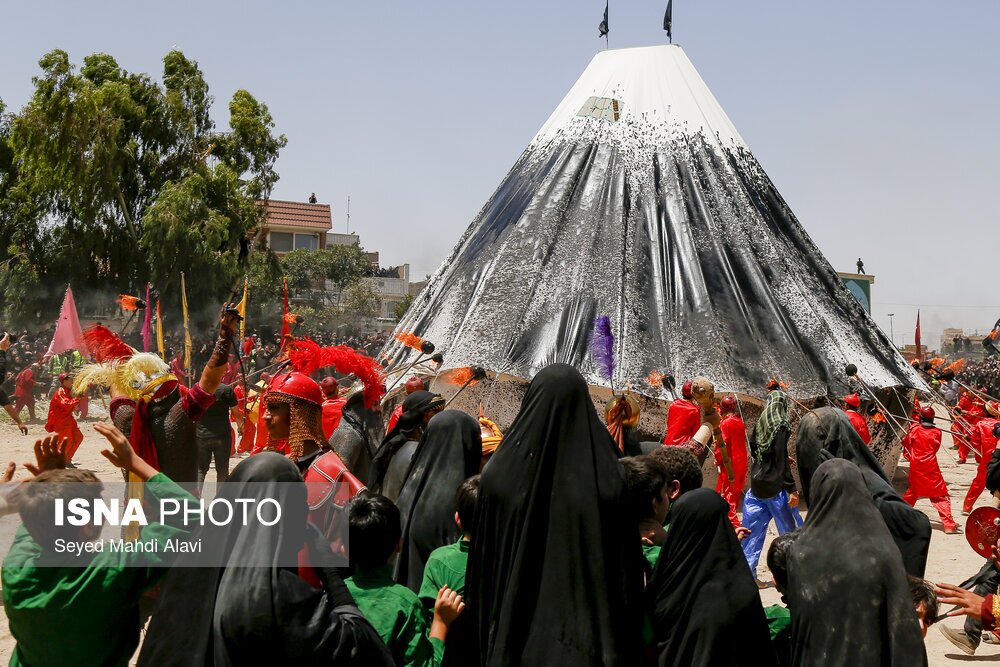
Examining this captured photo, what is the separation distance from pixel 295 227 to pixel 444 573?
52.4 m

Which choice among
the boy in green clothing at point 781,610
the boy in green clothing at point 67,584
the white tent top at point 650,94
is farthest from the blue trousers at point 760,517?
the white tent top at point 650,94

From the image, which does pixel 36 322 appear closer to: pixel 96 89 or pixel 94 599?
pixel 96 89

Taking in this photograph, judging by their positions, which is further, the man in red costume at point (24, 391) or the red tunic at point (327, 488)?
the man in red costume at point (24, 391)

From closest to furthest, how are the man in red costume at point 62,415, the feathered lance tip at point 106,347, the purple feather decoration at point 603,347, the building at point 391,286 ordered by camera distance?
1. the feathered lance tip at point 106,347
2. the purple feather decoration at point 603,347
3. the man in red costume at point 62,415
4. the building at point 391,286

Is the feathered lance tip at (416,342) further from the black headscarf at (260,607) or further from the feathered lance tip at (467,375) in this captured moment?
the black headscarf at (260,607)

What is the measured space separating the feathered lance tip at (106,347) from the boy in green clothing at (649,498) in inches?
138

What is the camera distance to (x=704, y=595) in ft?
9.51

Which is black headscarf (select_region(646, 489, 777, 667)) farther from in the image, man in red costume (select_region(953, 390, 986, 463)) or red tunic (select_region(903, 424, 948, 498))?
man in red costume (select_region(953, 390, 986, 463))

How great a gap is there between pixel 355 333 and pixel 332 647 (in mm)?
30805

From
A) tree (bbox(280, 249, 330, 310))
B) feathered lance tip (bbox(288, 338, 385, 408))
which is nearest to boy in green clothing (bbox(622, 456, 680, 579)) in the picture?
feathered lance tip (bbox(288, 338, 385, 408))

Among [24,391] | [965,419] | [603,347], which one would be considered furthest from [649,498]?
[24,391]

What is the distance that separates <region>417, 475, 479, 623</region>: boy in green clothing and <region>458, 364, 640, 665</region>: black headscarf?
0.20 m

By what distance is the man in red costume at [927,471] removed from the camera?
10.2 m

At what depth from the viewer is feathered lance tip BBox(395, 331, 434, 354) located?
10.9 metres
